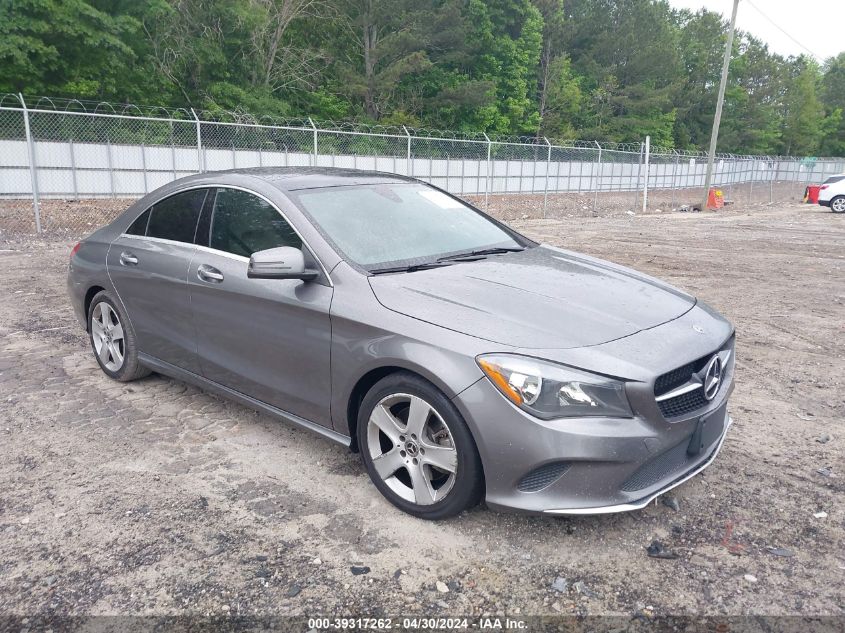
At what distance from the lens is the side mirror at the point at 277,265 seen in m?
3.26

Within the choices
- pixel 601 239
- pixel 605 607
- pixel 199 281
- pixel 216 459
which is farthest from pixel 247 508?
pixel 601 239

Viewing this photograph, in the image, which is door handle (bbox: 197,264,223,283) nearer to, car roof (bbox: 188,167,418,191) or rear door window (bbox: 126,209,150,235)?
car roof (bbox: 188,167,418,191)

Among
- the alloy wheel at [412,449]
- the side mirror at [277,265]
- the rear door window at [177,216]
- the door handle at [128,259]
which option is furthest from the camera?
the door handle at [128,259]

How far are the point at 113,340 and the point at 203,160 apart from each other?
1387cm

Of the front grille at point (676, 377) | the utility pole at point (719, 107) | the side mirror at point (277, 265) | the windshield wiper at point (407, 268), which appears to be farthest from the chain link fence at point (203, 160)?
the front grille at point (676, 377)

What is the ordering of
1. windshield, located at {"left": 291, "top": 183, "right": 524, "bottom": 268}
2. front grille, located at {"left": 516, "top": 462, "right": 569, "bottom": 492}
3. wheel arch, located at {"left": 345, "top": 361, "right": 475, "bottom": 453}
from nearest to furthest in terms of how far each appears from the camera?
front grille, located at {"left": 516, "top": 462, "right": 569, "bottom": 492}
wheel arch, located at {"left": 345, "top": 361, "right": 475, "bottom": 453}
windshield, located at {"left": 291, "top": 183, "right": 524, "bottom": 268}

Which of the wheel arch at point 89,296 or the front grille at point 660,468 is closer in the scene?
the front grille at point 660,468

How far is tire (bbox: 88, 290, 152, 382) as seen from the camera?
465 centimetres

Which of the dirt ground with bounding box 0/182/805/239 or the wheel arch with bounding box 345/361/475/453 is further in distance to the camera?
the dirt ground with bounding box 0/182/805/239

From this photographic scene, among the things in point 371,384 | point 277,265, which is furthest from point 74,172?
point 371,384

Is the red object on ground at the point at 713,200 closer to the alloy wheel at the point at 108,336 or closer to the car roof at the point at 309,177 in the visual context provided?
the car roof at the point at 309,177

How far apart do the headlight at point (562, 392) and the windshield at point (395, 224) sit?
1099 mm

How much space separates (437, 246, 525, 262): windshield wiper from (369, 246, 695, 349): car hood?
0.22ft

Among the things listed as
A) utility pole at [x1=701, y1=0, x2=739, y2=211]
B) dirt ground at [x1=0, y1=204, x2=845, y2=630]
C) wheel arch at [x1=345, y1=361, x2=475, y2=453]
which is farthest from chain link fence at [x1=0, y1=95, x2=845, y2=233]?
wheel arch at [x1=345, y1=361, x2=475, y2=453]
